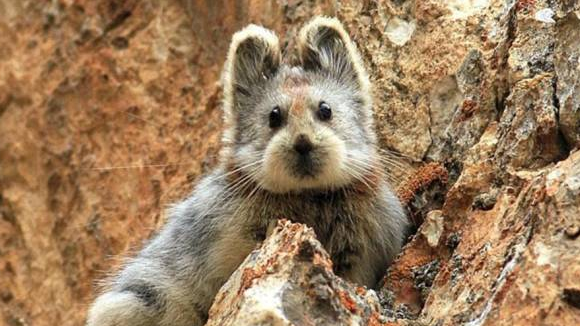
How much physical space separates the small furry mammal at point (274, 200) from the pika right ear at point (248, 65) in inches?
0.5

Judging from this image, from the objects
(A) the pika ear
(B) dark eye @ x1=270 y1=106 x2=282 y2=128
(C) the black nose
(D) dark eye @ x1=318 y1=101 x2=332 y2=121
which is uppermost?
(A) the pika ear

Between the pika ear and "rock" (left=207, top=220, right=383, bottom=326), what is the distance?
3.15m

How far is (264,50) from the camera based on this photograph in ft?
33.7

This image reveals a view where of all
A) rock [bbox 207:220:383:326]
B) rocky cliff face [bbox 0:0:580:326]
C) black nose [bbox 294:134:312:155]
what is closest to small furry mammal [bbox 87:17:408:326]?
black nose [bbox 294:134:312:155]

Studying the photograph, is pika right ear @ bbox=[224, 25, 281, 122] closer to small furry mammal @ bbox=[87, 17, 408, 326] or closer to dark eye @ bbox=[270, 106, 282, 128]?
small furry mammal @ bbox=[87, 17, 408, 326]

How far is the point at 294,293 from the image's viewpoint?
6.99 metres

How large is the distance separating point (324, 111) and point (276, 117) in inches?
16.0

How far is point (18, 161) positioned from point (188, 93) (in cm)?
245

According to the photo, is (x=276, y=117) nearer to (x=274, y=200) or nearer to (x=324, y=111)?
(x=324, y=111)

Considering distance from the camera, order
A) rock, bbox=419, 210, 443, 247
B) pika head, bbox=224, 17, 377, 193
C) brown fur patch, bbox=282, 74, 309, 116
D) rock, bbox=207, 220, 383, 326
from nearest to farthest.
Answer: rock, bbox=207, 220, 383, 326 → rock, bbox=419, 210, 443, 247 → pika head, bbox=224, 17, 377, 193 → brown fur patch, bbox=282, 74, 309, 116

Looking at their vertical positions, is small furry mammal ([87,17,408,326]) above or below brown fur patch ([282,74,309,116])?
below

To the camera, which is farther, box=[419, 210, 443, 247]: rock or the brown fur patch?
the brown fur patch

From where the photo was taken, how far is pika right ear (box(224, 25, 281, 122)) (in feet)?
33.8

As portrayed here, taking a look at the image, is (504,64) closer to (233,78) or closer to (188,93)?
(233,78)
